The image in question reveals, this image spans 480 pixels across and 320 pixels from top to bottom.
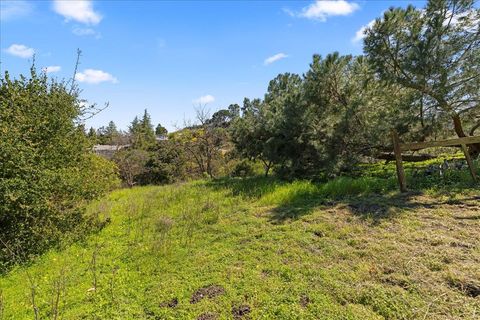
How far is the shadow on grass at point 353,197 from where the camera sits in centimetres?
502

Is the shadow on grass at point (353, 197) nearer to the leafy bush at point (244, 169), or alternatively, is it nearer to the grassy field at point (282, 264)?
the grassy field at point (282, 264)

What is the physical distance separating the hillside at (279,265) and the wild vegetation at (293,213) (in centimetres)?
2

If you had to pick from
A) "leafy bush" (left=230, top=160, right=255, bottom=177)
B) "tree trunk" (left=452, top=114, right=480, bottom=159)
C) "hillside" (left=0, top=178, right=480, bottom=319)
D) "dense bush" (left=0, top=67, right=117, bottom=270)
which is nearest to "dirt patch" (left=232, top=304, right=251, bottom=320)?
"hillside" (left=0, top=178, right=480, bottom=319)

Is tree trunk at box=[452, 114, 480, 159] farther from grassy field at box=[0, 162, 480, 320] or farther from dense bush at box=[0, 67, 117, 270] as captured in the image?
dense bush at box=[0, 67, 117, 270]

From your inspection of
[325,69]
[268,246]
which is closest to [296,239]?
[268,246]

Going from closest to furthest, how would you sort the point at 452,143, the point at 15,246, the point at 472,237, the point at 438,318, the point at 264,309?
the point at 438,318, the point at 264,309, the point at 472,237, the point at 15,246, the point at 452,143

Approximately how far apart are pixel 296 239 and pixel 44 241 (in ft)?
14.7

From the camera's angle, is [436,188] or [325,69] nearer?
[436,188]

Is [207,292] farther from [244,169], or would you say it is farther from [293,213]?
[244,169]

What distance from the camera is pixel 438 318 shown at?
7.77 feet

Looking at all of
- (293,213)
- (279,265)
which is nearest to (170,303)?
(279,265)

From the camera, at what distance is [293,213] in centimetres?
544

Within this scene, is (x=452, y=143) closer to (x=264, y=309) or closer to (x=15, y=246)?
(x=264, y=309)

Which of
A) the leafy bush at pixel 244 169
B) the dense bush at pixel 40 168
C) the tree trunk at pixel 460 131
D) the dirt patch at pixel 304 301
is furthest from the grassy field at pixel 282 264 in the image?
the leafy bush at pixel 244 169
